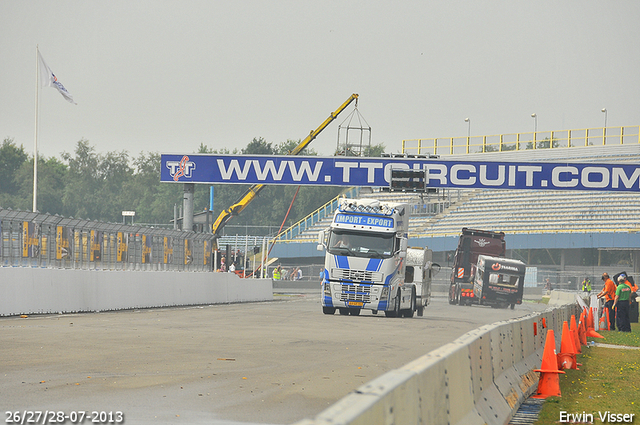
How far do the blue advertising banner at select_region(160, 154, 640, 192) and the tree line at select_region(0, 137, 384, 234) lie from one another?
238 ft

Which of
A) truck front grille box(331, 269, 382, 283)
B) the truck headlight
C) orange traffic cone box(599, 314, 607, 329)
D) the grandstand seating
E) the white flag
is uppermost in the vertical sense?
the white flag

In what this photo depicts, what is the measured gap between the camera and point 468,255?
48.1 metres

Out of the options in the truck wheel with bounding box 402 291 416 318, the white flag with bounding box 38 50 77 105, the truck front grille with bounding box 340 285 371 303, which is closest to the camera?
the truck front grille with bounding box 340 285 371 303

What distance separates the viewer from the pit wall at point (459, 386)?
12.8ft

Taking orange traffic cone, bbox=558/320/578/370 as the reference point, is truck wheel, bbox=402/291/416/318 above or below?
below

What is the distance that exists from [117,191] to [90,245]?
108m

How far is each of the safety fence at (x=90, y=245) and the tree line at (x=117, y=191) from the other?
80.8m

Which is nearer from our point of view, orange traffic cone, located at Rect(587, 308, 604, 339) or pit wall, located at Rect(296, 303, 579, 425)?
pit wall, located at Rect(296, 303, 579, 425)

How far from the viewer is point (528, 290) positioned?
59.2 meters

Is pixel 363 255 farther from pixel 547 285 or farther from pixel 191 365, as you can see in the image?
pixel 547 285

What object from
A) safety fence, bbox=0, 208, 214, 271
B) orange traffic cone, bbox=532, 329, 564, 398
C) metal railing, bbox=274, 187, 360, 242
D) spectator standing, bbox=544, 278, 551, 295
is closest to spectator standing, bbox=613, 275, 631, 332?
safety fence, bbox=0, 208, 214, 271

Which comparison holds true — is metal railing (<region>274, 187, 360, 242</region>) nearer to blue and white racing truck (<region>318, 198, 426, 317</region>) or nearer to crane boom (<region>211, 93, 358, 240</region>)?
crane boom (<region>211, 93, 358, 240</region>)

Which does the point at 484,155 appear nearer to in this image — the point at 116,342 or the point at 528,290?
the point at 528,290

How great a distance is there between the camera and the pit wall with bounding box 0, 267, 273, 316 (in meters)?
20.9
